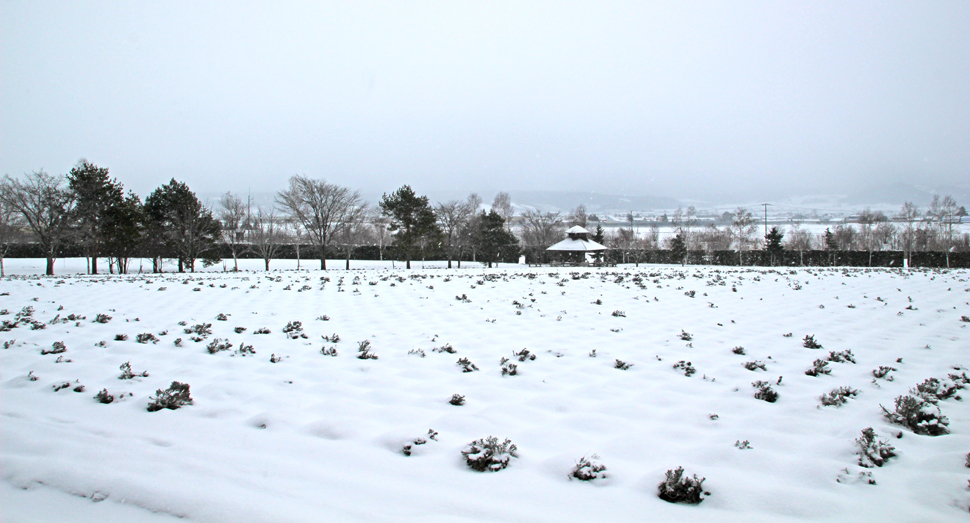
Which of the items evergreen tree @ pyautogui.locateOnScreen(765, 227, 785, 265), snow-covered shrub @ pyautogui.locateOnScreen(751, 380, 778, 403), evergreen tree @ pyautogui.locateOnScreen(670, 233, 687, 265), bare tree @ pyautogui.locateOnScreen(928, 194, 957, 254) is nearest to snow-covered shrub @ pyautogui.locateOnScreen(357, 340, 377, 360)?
snow-covered shrub @ pyautogui.locateOnScreen(751, 380, 778, 403)

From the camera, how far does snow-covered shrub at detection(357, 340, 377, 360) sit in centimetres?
591

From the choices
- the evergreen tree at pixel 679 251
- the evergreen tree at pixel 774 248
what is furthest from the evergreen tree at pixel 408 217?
the evergreen tree at pixel 774 248

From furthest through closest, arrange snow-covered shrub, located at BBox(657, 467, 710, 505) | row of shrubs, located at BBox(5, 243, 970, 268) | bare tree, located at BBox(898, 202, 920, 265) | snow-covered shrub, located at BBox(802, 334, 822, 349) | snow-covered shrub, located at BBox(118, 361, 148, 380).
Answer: bare tree, located at BBox(898, 202, 920, 265), row of shrubs, located at BBox(5, 243, 970, 268), snow-covered shrub, located at BBox(802, 334, 822, 349), snow-covered shrub, located at BBox(118, 361, 148, 380), snow-covered shrub, located at BBox(657, 467, 710, 505)

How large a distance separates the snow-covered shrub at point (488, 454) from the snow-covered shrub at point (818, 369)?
4.47 metres

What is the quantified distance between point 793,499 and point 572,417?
1.76 m

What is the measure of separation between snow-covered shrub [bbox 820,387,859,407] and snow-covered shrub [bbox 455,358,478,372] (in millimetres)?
3857

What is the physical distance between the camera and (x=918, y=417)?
400 centimetres

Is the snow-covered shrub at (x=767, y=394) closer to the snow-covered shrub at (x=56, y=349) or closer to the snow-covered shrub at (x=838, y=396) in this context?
the snow-covered shrub at (x=838, y=396)

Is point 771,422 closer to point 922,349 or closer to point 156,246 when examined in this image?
point 922,349

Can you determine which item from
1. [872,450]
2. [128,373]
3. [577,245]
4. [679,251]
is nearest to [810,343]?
[872,450]

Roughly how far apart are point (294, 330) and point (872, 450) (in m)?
7.50

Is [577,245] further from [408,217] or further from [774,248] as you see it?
[774,248]

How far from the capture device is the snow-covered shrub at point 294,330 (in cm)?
700

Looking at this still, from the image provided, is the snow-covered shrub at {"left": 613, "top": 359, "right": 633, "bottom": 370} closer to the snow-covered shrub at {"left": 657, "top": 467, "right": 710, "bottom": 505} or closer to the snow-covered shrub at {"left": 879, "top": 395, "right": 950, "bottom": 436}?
the snow-covered shrub at {"left": 879, "top": 395, "right": 950, "bottom": 436}
